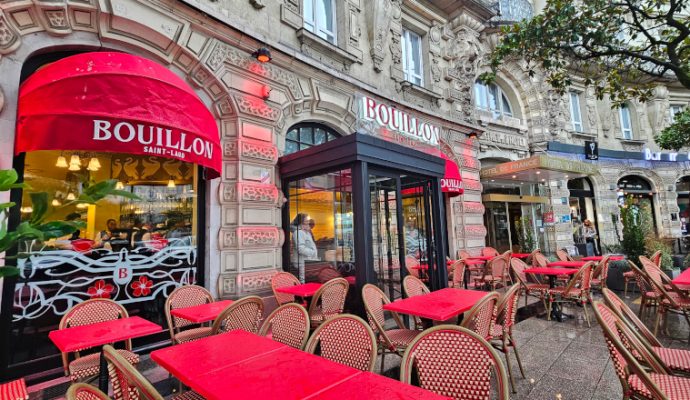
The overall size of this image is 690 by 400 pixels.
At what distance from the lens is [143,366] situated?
4.03 m

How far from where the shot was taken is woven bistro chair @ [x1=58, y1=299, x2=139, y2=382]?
3055 mm

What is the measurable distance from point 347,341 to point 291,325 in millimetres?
625

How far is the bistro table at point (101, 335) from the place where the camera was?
2666mm

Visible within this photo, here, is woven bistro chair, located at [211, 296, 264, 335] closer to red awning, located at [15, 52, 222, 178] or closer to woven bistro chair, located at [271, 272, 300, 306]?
woven bistro chair, located at [271, 272, 300, 306]

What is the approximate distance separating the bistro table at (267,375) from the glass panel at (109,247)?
2582 millimetres

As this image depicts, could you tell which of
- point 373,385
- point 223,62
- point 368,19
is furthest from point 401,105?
point 373,385

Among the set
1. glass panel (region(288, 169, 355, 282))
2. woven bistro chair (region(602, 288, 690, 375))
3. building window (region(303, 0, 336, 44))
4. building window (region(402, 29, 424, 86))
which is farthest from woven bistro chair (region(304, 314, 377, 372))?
building window (region(402, 29, 424, 86))

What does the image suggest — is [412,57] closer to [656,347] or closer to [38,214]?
[656,347]

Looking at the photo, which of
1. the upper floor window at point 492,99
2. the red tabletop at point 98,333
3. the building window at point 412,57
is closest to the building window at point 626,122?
the upper floor window at point 492,99

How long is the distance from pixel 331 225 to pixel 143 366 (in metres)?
3.04

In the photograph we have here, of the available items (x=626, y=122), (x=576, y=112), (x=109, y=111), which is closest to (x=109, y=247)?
(x=109, y=111)

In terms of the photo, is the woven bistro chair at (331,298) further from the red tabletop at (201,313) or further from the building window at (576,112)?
the building window at (576,112)

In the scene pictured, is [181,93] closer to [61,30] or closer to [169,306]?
[61,30]

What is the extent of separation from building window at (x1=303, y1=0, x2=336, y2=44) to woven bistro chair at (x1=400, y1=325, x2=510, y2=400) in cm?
702
